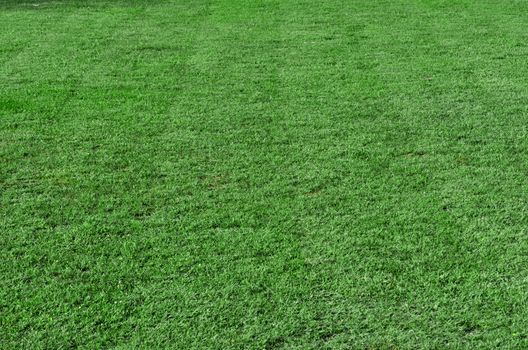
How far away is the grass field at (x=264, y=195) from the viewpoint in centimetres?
281

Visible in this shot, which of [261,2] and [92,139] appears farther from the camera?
[261,2]

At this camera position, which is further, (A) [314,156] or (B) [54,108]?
(B) [54,108]

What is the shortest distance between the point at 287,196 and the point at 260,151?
0.65m

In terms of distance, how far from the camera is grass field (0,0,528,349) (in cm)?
281

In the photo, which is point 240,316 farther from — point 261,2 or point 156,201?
point 261,2

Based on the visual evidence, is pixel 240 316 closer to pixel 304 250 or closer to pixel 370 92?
pixel 304 250

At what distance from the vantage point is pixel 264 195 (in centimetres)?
382

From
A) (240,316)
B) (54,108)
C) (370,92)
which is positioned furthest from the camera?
(370,92)

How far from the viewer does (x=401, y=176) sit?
4031 millimetres

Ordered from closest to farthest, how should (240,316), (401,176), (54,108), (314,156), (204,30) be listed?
(240,316) → (401,176) → (314,156) → (54,108) → (204,30)

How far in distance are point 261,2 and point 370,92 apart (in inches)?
167

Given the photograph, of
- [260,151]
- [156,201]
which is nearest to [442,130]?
[260,151]

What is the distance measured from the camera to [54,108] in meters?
5.19

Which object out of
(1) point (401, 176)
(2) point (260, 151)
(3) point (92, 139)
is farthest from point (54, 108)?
(1) point (401, 176)
